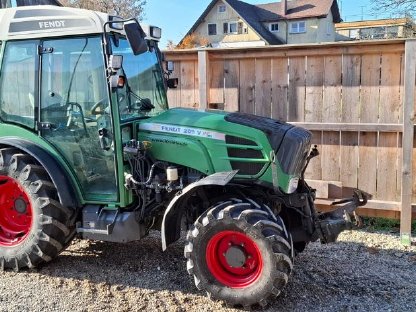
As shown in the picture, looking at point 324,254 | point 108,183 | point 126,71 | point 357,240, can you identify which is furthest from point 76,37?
point 357,240

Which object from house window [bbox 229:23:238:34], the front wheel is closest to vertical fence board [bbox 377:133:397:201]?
the front wheel

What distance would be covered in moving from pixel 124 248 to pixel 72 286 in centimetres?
98

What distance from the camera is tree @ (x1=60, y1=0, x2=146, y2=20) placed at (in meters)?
21.1

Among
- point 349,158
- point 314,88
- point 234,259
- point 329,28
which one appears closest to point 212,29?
point 329,28

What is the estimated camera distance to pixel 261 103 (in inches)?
241

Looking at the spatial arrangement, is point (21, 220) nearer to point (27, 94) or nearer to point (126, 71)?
point (27, 94)

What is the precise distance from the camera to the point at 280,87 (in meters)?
5.99

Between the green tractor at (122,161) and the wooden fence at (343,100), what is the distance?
4.77 feet

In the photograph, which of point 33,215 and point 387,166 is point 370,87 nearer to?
point 387,166

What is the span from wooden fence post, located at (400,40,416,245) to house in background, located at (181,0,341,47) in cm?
2942

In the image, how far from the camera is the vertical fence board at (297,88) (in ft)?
19.3

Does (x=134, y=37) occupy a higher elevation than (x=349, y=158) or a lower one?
higher

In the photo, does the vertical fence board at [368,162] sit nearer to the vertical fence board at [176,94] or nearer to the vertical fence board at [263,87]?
the vertical fence board at [263,87]

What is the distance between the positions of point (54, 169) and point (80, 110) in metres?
0.60
